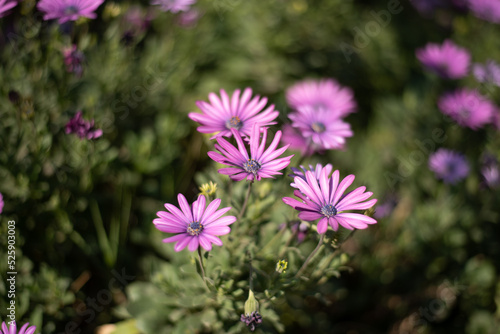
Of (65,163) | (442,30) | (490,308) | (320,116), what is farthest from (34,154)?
(442,30)

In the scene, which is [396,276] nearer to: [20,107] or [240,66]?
[240,66]

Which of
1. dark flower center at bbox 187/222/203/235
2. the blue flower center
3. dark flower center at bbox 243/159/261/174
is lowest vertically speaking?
dark flower center at bbox 187/222/203/235

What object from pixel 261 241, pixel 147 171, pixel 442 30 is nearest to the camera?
pixel 261 241

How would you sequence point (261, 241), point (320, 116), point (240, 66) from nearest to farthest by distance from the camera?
point (261, 241), point (320, 116), point (240, 66)

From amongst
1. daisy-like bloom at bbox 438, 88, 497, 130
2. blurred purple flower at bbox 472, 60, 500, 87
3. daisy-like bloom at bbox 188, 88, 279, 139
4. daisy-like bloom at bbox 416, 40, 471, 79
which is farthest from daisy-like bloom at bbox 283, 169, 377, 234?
blurred purple flower at bbox 472, 60, 500, 87

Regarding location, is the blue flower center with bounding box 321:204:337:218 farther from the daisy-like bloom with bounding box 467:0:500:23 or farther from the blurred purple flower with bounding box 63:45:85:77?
the daisy-like bloom with bounding box 467:0:500:23

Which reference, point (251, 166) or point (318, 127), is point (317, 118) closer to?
point (318, 127)
